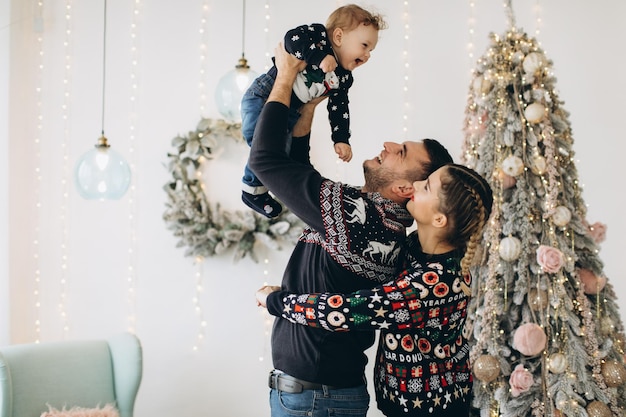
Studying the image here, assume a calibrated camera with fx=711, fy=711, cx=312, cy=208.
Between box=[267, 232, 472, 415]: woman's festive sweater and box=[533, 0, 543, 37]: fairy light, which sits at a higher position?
box=[533, 0, 543, 37]: fairy light

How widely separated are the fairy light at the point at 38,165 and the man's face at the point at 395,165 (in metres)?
2.75

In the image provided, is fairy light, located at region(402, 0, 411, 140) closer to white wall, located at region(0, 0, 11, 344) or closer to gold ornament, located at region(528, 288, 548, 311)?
gold ornament, located at region(528, 288, 548, 311)

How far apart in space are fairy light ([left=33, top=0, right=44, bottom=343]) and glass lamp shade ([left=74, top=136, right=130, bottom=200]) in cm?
82

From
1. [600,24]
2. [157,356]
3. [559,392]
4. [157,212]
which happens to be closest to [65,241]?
[157,212]

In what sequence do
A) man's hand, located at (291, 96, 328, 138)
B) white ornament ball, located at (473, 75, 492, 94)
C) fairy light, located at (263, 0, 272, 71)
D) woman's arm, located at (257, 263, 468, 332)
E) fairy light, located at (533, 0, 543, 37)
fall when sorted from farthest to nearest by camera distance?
fairy light, located at (263, 0, 272, 71) → fairy light, located at (533, 0, 543, 37) → white ornament ball, located at (473, 75, 492, 94) → man's hand, located at (291, 96, 328, 138) → woman's arm, located at (257, 263, 468, 332)

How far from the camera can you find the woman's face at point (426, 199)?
1.77 m

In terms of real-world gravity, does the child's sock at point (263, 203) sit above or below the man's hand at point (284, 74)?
below

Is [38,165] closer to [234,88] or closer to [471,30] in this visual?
[234,88]

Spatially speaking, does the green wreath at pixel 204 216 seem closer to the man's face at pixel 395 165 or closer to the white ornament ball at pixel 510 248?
the white ornament ball at pixel 510 248

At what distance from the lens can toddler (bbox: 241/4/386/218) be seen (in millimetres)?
1879

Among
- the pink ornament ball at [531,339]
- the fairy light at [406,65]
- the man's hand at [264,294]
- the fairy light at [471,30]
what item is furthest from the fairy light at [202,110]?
the man's hand at [264,294]

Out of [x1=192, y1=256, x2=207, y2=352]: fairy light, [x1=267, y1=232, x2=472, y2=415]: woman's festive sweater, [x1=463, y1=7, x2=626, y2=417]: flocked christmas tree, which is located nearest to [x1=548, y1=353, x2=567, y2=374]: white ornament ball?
[x1=463, y1=7, x2=626, y2=417]: flocked christmas tree

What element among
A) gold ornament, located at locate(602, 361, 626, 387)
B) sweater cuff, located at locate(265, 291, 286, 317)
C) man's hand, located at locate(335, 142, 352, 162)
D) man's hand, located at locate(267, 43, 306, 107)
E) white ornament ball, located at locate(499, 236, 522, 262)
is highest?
man's hand, located at locate(267, 43, 306, 107)

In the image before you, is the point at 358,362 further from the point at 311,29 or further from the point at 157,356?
the point at 157,356
